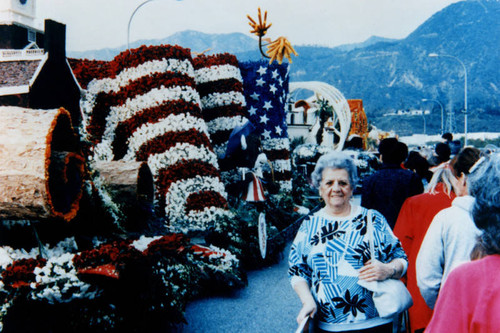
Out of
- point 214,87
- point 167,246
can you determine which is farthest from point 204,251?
point 214,87

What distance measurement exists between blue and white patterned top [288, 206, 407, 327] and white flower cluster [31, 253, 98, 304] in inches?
67.9

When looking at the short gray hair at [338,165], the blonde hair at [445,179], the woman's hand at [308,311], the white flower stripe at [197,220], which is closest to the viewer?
the woman's hand at [308,311]

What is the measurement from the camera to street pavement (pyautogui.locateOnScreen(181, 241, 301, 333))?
5.30 meters

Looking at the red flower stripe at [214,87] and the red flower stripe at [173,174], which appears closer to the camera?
the red flower stripe at [173,174]

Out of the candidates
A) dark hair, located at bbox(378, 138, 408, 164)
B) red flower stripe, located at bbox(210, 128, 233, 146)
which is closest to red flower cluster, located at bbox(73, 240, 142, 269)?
dark hair, located at bbox(378, 138, 408, 164)

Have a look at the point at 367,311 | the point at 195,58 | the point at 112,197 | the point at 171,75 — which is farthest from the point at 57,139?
the point at 195,58

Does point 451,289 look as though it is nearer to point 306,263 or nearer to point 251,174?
point 306,263

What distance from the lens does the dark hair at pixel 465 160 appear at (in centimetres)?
347

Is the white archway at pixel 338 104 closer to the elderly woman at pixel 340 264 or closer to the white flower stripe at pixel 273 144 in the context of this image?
the white flower stripe at pixel 273 144

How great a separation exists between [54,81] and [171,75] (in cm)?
355

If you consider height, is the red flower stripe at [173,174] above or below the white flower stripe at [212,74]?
below

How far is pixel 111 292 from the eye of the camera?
3756mm

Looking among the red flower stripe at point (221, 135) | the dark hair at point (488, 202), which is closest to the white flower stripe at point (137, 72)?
the red flower stripe at point (221, 135)

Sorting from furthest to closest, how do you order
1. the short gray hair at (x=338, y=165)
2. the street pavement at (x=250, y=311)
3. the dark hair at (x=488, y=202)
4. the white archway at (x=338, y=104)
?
the white archway at (x=338, y=104)
the street pavement at (x=250, y=311)
the short gray hair at (x=338, y=165)
the dark hair at (x=488, y=202)
